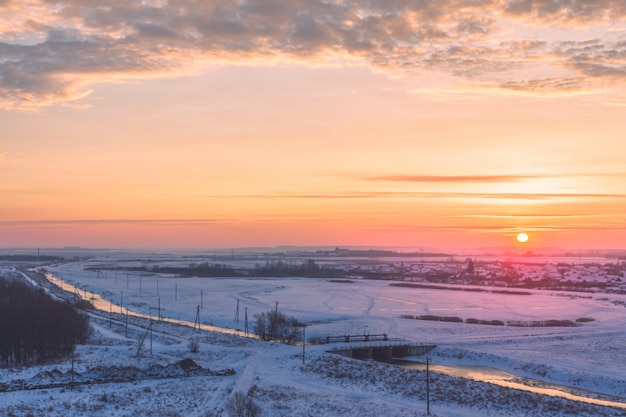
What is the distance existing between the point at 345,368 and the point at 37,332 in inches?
890

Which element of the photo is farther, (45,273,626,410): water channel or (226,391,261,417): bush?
(45,273,626,410): water channel

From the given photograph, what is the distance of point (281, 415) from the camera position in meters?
28.5

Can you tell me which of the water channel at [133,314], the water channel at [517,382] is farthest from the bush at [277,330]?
the water channel at [517,382]

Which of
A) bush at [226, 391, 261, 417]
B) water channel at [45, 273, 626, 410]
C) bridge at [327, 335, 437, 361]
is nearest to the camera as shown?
bush at [226, 391, 261, 417]

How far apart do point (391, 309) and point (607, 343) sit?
29.7 meters

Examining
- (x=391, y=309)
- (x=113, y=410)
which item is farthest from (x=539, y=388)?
(x=391, y=309)

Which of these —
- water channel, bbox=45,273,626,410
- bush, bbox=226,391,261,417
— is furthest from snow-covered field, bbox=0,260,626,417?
bush, bbox=226,391,261,417

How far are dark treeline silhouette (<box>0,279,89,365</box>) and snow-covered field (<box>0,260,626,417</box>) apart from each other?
1.91 metres

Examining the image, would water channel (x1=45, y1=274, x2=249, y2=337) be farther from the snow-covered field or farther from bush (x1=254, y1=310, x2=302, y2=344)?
bush (x1=254, y1=310, x2=302, y2=344)

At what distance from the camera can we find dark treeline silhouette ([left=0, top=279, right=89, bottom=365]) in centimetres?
4416

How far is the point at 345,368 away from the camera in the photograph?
40406 millimetres

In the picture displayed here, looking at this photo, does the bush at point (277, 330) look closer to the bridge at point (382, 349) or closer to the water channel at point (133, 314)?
the water channel at point (133, 314)

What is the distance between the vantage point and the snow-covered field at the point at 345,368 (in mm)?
30016

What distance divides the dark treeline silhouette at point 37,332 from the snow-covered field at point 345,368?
1.91m
